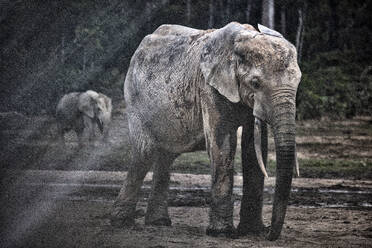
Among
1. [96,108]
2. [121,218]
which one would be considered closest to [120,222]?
[121,218]

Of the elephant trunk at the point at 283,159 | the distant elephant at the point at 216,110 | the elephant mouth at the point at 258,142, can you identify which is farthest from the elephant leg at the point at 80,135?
the elephant trunk at the point at 283,159

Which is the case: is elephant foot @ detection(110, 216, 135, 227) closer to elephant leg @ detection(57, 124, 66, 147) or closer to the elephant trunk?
the elephant trunk

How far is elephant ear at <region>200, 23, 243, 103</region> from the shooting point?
6.92 m

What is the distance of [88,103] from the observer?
69.8 ft

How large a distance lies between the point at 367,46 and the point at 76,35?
20.2 m

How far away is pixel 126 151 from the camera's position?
59.9 ft

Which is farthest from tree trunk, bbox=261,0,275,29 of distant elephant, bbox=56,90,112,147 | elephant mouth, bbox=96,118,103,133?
elephant mouth, bbox=96,118,103,133

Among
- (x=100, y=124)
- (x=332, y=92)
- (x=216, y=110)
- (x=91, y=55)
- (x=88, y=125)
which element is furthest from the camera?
(x=91, y=55)

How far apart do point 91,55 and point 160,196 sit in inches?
819

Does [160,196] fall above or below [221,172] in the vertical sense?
below

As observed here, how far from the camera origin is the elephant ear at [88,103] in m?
21.2

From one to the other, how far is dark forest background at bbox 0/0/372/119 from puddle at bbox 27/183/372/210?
11194 mm

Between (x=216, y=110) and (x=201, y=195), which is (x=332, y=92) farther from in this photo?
(x=216, y=110)

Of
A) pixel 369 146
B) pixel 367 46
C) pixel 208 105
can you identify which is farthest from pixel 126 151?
pixel 367 46
